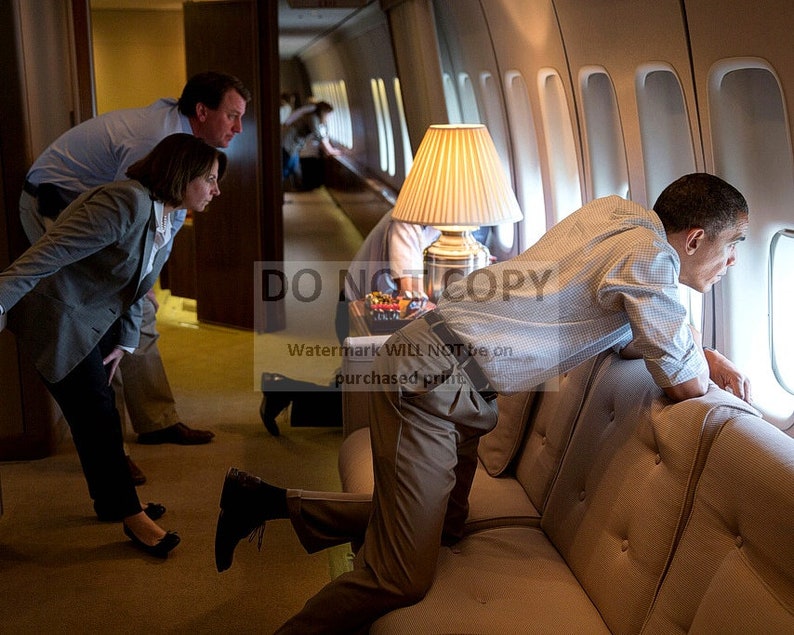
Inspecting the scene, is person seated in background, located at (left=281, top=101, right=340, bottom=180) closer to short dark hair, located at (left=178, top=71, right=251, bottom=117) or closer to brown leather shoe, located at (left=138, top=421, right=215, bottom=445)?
brown leather shoe, located at (left=138, top=421, right=215, bottom=445)

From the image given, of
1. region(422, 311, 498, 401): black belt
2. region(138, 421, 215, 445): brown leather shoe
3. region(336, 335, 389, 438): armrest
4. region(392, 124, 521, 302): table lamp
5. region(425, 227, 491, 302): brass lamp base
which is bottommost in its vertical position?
region(138, 421, 215, 445): brown leather shoe

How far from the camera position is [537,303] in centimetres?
250

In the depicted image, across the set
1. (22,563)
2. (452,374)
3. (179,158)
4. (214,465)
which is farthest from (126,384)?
(452,374)

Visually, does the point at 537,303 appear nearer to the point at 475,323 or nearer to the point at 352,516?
the point at 475,323

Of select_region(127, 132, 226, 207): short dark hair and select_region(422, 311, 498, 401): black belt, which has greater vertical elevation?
select_region(127, 132, 226, 207): short dark hair

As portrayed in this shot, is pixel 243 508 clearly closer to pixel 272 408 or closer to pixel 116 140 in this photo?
pixel 272 408

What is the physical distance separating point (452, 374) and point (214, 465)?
2.33 metres

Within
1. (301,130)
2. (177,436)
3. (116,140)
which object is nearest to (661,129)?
(116,140)

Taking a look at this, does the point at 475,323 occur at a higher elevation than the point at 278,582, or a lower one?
higher

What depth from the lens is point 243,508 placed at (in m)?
3.07

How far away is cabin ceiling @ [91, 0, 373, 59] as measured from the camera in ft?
23.7

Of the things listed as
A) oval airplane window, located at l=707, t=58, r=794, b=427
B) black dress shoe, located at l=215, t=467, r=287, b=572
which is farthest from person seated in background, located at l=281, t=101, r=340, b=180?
oval airplane window, located at l=707, t=58, r=794, b=427

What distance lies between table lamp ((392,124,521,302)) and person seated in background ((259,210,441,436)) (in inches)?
14.0

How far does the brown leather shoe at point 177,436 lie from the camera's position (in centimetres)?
486
